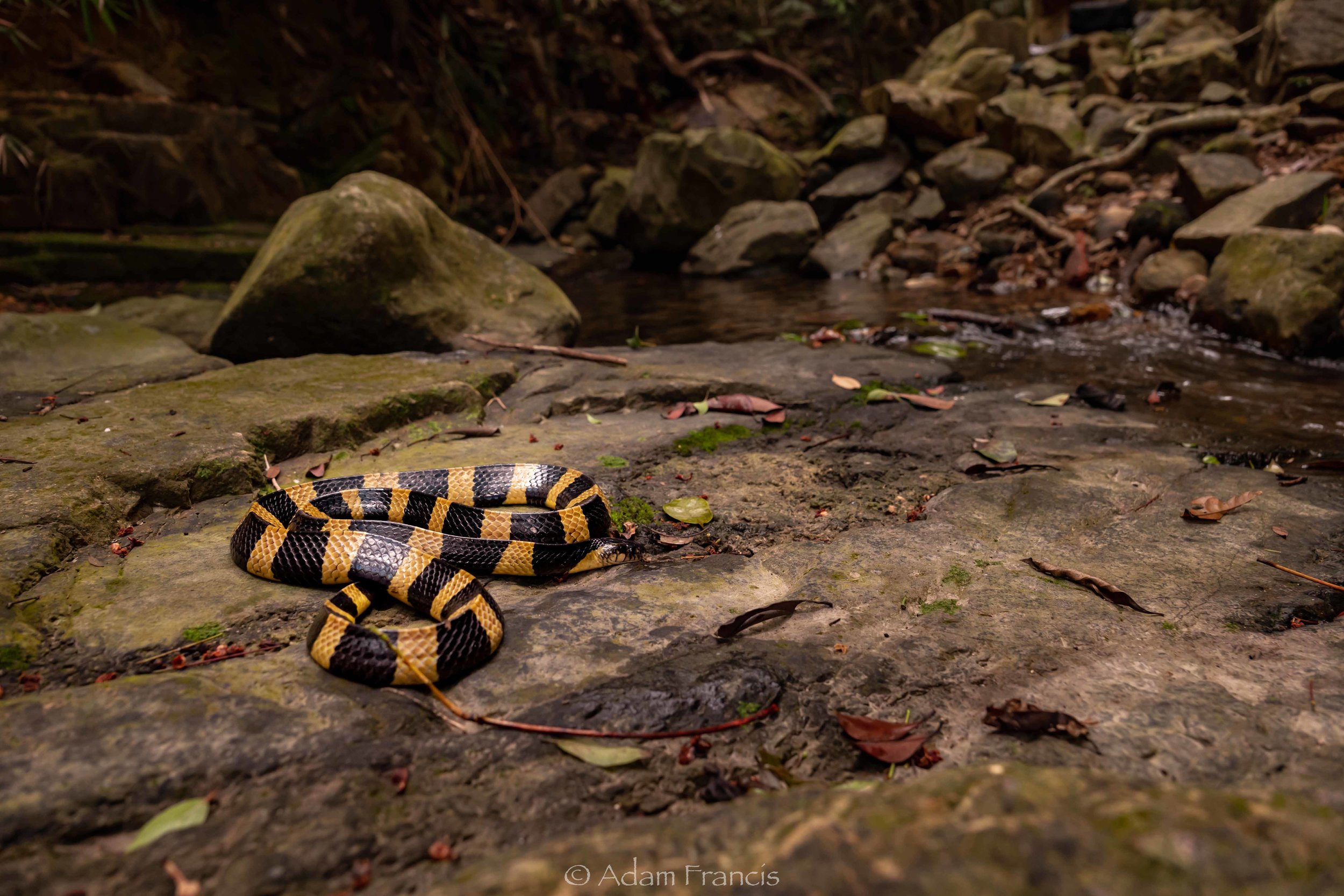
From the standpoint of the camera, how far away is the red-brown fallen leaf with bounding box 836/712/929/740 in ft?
6.08

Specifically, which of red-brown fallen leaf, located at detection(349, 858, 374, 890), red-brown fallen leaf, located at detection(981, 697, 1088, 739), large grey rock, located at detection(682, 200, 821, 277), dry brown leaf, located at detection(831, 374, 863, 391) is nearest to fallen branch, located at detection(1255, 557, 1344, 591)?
red-brown fallen leaf, located at detection(981, 697, 1088, 739)

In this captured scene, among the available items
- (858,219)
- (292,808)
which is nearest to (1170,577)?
(292,808)

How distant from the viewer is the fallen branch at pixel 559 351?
549 cm

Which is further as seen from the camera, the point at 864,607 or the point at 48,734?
the point at 864,607

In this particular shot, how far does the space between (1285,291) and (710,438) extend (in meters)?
5.56

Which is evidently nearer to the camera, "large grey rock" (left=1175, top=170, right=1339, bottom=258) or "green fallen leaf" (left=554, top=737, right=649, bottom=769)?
"green fallen leaf" (left=554, top=737, right=649, bottom=769)

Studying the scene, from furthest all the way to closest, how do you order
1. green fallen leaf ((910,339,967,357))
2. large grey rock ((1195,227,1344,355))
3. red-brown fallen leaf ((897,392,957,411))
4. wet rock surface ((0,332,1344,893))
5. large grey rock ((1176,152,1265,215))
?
large grey rock ((1176,152,1265,215)) < green fallen leaf ((910,339,967,357)) < large grey rock ((1195,227,1344,355)) < red-brown fallen leaf ((897,392,957,411)) < wet rock surface ((0,332,1344,893))

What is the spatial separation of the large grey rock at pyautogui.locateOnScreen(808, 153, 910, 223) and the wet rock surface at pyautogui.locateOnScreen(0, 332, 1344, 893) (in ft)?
36.8

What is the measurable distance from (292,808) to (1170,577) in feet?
9.24

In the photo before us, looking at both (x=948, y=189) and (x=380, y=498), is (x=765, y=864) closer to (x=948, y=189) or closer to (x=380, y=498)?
(x=380, y=498)

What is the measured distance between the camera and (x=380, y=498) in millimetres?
3062

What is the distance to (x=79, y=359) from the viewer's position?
5504 mm

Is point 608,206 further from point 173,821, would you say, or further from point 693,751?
point 173,821

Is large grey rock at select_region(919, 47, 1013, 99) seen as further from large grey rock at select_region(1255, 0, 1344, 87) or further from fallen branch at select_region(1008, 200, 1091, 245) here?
fallen branch at select_region(1008, 200, 1091, 245)
